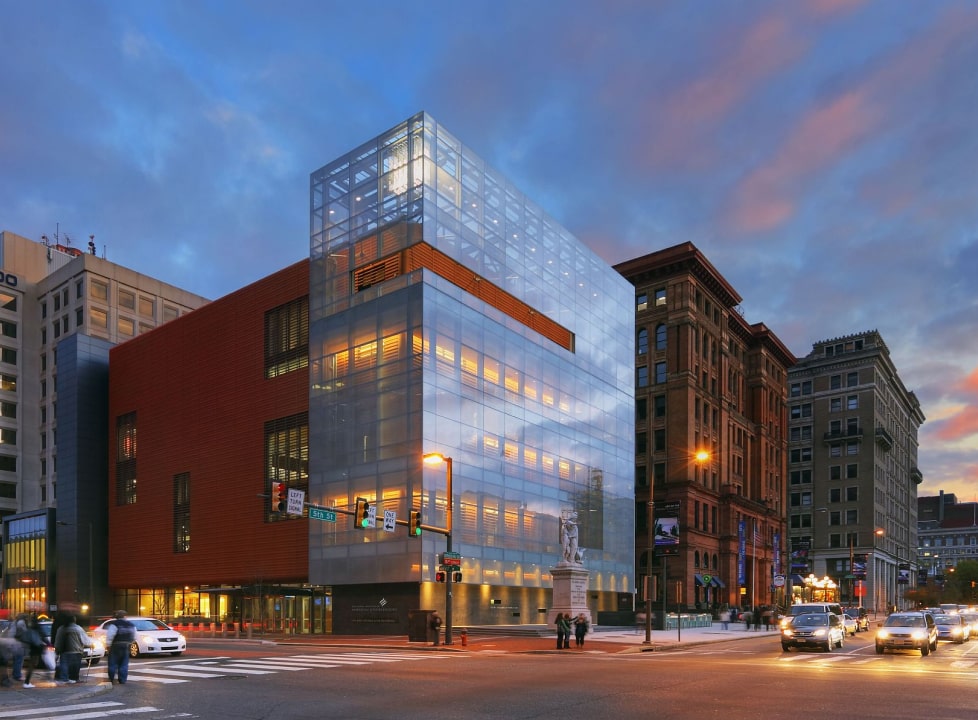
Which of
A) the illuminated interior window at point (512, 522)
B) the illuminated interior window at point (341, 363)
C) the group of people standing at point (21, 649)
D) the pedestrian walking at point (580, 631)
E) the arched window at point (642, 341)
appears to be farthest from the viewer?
the arched window at point (642, 341)

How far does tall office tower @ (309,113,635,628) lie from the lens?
46.6m

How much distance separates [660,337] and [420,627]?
178 feet

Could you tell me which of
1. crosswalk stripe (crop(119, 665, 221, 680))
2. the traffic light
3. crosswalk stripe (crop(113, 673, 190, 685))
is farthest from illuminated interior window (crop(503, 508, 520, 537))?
crosswalk stripe (crop(113, 673, 190, 685))

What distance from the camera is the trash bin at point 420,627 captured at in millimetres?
37188

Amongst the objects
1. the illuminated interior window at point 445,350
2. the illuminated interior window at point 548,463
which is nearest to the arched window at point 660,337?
the illuminated interior window at point 548,463

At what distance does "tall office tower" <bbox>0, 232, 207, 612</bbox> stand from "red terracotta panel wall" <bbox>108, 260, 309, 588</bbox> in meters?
3.28

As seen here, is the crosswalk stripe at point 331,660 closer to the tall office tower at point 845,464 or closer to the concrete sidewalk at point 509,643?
the concrete sidewalk at point 509,643

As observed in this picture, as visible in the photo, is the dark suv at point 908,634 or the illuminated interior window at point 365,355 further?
the illuminated interior window at point 365,355

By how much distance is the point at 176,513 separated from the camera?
210 ft

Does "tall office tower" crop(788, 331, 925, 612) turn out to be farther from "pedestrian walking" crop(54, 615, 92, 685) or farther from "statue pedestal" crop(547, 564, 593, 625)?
"pedestrian walking" crop(54, 615, 92, 685)

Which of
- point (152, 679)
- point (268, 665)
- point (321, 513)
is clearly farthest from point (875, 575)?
point (152, 679)

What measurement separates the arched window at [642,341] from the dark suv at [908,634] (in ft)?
179

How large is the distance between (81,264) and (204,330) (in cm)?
4262

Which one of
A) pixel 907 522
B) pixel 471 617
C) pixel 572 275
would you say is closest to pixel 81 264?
pixel 572 275
